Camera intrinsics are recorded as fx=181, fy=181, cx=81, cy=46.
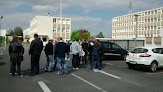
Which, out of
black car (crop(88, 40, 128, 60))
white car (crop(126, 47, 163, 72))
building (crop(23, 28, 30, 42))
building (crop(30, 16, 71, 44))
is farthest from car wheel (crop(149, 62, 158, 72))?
building (crop(23, 28, 30, 42))

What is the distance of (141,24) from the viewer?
279 feet

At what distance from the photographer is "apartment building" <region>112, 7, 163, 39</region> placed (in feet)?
249

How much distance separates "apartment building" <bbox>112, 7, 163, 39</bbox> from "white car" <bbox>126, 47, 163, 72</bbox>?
63655mm

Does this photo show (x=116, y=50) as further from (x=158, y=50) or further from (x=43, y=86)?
(x=43, y=86)

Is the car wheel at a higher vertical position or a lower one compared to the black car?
lower

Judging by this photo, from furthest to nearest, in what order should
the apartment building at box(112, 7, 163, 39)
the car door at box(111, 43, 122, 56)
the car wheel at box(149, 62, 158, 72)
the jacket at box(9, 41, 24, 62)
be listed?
1. the apartment building at box(112, 7, 163, 39)
2. the car door at box(111, 43, 122, 56)
3. the car wheel at box(149, 62, 158, 72)
4. the jacket at box(9, 41, 24, 62)

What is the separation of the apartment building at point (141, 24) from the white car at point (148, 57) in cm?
6365

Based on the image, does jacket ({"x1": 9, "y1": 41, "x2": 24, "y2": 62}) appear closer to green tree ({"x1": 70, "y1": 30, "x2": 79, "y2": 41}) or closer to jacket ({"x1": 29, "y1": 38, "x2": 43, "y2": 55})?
jacket ({"x1": 29, "y1": 38, "x2": 43, "y2": 55})

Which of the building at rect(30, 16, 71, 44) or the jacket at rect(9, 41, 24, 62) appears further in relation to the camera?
the building at rect(30, 16, 71, 44)

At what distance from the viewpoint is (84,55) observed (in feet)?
45.0

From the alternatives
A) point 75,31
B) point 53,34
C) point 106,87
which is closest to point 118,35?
point 75,31

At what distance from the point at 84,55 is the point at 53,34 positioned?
5545 centimetres

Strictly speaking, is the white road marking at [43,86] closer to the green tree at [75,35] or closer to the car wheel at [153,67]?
the car wheel at [153,67]

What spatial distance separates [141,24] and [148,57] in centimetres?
7912
